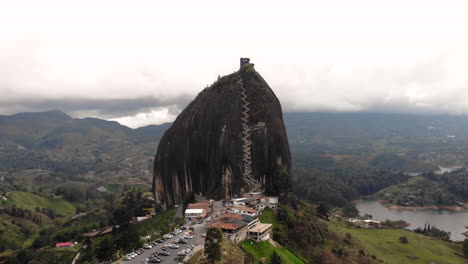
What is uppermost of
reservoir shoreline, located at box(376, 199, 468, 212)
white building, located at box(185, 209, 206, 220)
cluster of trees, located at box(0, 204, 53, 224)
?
white building, located at box(185, 209, 206, 220)

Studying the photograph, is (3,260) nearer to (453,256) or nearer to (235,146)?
(235,146)

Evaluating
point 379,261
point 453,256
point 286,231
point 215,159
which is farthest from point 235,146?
point 453,256

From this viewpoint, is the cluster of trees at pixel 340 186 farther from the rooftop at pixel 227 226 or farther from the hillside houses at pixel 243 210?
the rooftop at pixel 227 226

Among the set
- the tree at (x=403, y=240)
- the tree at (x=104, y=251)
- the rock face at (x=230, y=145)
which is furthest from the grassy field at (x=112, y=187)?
the tree at (x=104, y=251)

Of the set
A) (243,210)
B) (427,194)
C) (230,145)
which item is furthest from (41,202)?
(427,194)

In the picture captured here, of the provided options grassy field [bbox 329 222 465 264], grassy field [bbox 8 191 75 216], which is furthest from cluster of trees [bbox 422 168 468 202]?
grassy field [bbox 8 191 75 216]

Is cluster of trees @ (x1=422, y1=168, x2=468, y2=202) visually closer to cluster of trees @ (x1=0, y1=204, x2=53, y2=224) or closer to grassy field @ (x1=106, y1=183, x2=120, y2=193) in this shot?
grassy field @ (x1=106, y1=183, x2=120, y2=193)
